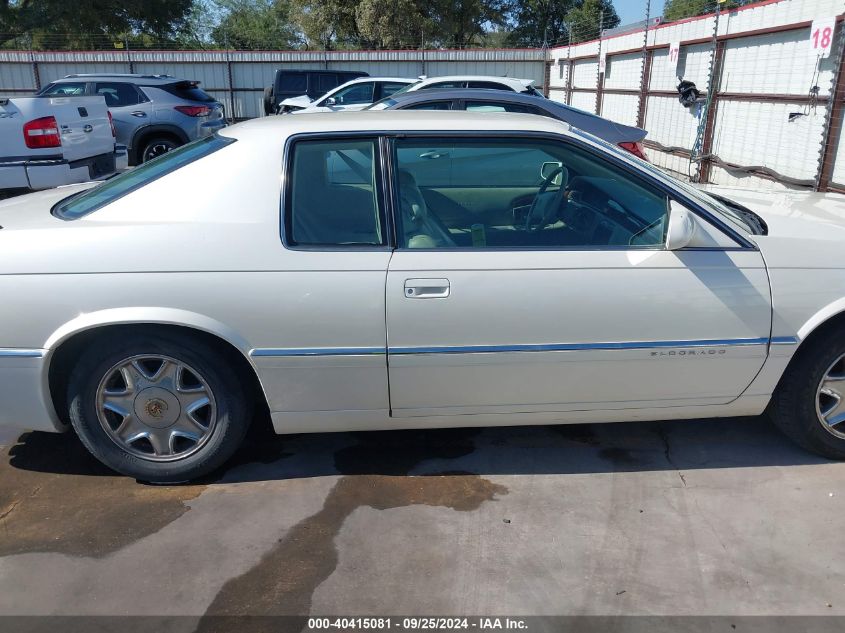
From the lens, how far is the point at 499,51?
2331 centimetres

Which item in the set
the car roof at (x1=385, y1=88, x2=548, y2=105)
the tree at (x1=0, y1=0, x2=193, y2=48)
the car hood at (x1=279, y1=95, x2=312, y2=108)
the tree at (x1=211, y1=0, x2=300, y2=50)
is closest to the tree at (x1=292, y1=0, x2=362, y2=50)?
the tree at (x1=0, y1=0, x2=193, y2=48)

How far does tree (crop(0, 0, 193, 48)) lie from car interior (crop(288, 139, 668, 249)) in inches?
1321

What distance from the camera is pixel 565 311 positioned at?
3.12 m

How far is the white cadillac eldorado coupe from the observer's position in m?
3.06

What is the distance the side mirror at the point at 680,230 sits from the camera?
10.0 ft

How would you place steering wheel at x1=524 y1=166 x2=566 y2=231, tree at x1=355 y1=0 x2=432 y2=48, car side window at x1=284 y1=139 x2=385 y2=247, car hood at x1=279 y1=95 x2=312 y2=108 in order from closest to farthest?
car side window at x1=284 y1=139 x2=385 y2=247 < steering wheel at x1=524 y1=166 x2=566 y2=231 < car hood at x1=279 y1=95 x2=312 y2=108 < tree at x1=355 y1=0 x2=432 y2=48

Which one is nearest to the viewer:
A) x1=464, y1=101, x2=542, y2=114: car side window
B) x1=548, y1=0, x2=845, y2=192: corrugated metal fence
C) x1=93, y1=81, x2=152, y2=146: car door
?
x1=464, y1=101, x2=542, y2=114: car side window

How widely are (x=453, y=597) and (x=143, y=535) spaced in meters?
1.36

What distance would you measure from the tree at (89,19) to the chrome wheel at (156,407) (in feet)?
110

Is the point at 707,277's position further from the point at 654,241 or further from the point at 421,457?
the point at 421,457

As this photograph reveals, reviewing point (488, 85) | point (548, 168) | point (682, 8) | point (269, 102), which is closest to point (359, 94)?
point (488, 85)

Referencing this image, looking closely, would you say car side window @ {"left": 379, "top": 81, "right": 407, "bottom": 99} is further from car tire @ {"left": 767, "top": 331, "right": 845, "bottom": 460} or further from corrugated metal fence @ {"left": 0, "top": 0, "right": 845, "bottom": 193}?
car tire @ {"left": 767, "top": 331, "right": 845, "bottom": 460}

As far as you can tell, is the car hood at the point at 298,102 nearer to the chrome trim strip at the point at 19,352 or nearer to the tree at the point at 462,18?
the chrome trim strip at the point at 19,352

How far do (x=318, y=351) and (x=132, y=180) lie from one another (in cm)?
129
